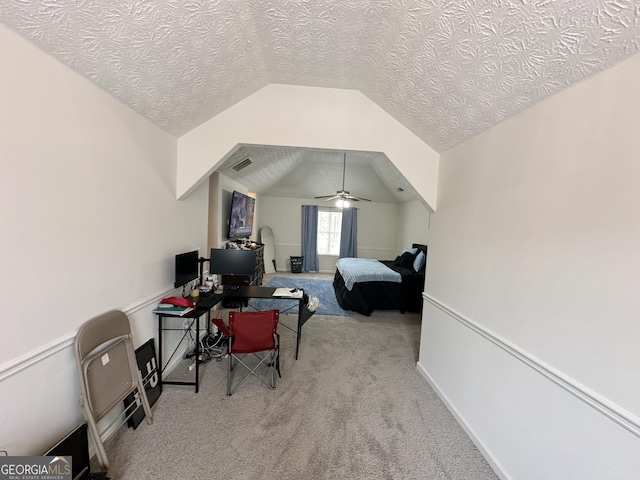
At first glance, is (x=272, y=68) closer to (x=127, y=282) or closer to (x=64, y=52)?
(x=64, y=52)

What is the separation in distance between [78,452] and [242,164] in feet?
12.8

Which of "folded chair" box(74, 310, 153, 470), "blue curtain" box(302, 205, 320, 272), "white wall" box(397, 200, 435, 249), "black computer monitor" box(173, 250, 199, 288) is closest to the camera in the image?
"folded chair" box(74, 310, 153, 470)

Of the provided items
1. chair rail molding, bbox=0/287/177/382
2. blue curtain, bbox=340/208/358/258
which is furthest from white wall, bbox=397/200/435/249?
chair rail molding, bbox=0/287/177/382

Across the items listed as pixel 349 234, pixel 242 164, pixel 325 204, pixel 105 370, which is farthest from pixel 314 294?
pixel 105 370

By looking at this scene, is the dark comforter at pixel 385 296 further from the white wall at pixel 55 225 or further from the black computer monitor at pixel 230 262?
the white wall at pixel 55 225

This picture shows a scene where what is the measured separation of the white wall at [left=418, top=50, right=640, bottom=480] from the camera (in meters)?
1.05

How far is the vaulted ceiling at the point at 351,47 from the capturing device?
3.60ft

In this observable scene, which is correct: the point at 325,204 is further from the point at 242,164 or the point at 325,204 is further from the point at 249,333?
the point at 249,333

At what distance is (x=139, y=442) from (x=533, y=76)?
3286mm

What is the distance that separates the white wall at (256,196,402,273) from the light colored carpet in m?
5.44

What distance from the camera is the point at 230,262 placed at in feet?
10.0

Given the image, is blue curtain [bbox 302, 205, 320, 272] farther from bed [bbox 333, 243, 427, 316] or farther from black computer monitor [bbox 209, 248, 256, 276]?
black computer monitor [bbox 209, 248, 256, 276]

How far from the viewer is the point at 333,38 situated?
1.74 metres

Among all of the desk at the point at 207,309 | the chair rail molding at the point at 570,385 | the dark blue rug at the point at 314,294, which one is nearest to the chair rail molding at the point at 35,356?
the desk at the point at 207,309
